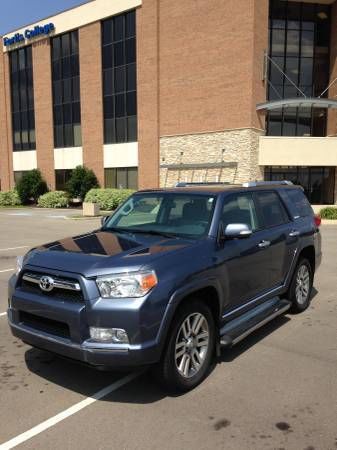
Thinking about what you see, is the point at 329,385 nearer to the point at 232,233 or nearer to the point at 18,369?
the point at 232,233

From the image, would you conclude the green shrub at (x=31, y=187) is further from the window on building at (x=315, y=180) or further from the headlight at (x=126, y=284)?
the headlight at (x=126, y=284)

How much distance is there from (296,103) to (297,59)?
6.79 m

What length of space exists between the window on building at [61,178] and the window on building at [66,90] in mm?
2239

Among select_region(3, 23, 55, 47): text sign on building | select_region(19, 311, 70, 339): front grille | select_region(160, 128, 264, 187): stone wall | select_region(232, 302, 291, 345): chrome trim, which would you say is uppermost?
select_region(3, 23, 55, 47): text sign on building

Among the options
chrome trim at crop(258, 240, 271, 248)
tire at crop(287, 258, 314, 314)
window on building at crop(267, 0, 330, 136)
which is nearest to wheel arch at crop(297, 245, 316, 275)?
tire at crop(287, 258, 314, 314)

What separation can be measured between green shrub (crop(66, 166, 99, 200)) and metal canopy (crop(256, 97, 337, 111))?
47.7 feet

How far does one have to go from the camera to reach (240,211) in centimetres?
488

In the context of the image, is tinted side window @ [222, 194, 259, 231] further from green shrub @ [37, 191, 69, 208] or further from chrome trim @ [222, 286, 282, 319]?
green shrub @ [37, 191, 69, 208]

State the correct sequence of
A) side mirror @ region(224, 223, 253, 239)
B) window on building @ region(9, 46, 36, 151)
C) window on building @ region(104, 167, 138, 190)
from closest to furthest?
side mirror @ region(224, 223, 253, 239)
window on building @ region(104, 167, 138, 190)
window on building @ region(9, 46, 36, 151)

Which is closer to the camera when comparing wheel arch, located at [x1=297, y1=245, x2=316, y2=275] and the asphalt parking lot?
the asphalt parking lot

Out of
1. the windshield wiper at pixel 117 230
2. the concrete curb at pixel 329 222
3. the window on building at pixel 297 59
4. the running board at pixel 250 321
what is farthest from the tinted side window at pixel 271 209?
the window on building at pixel 297 59

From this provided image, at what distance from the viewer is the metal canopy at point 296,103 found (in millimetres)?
26594

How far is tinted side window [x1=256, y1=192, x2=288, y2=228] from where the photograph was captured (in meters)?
5.31

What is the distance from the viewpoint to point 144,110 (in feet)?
104
